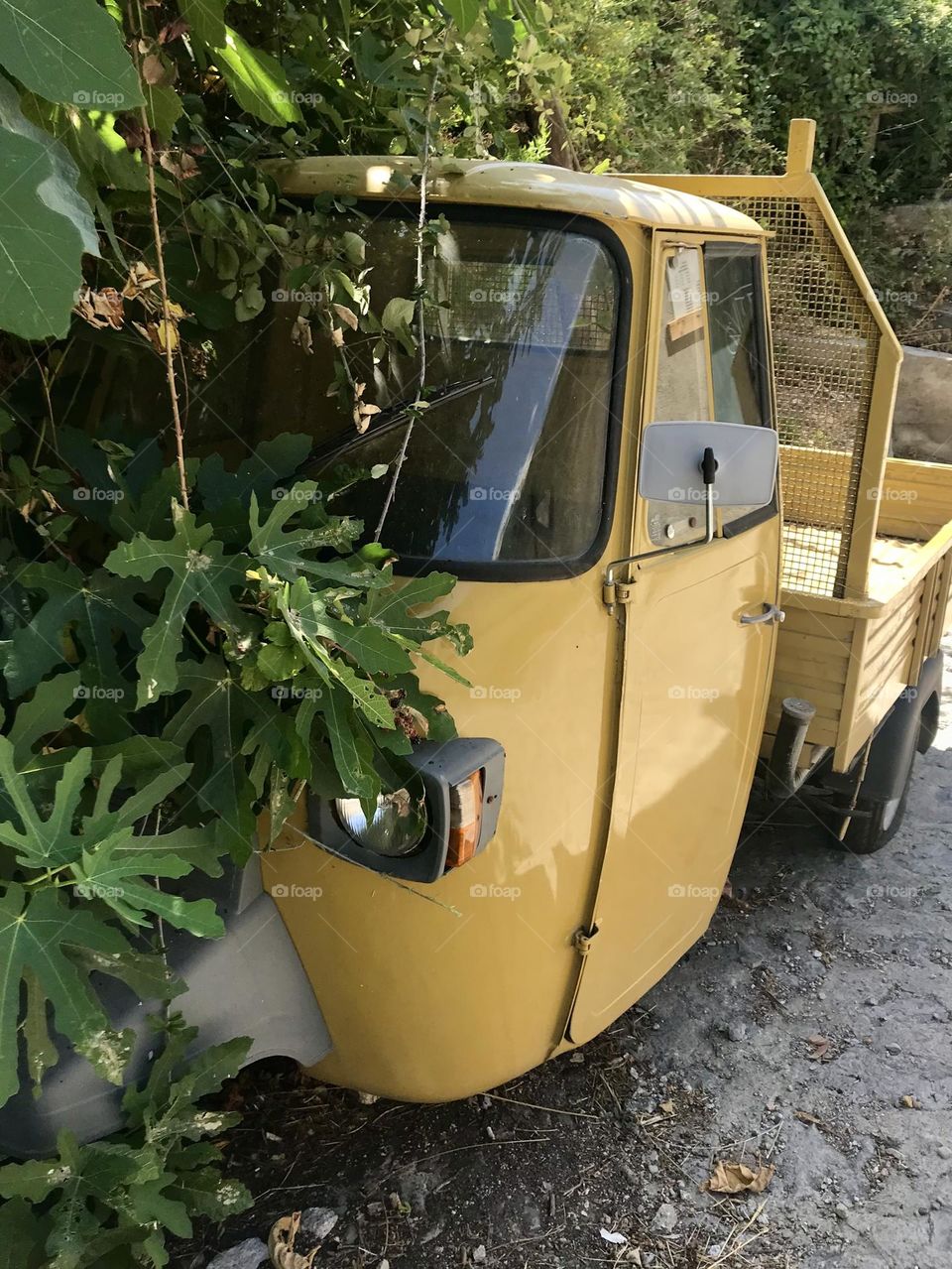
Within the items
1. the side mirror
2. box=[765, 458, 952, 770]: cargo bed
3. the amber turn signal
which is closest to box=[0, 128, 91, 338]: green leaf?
the amber turn signal

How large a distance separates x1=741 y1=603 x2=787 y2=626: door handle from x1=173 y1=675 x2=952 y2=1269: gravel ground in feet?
4.30

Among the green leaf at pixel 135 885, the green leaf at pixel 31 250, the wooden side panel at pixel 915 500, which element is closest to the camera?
the green leaf at pixel 31 250

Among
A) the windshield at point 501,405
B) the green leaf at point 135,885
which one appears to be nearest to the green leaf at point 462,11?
the windshield at point 501,405

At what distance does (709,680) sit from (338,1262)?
1669 mm

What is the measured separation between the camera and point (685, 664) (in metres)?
2.72

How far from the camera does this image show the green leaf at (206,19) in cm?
187

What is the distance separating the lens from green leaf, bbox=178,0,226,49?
1874mm

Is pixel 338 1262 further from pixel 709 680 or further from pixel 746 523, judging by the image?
pixel 746 523

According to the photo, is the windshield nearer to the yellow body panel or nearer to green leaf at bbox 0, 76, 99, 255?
the yellow body panel

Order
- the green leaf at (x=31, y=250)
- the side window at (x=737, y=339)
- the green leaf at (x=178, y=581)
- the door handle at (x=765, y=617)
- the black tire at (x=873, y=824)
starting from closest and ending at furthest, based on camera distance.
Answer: the green leaf at (x=31, y=250) → the green leaf at (x=178, y=581) → the side window at (x=737, y=339) → the door handle at (x=765, y=617) → the black tire at (x=873, y=824)

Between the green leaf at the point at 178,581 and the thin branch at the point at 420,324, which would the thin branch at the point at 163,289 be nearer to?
the green leaf at the point at 178,581

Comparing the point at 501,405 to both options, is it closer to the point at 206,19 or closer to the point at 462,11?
the point at 462,11

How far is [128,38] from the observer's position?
189 cm

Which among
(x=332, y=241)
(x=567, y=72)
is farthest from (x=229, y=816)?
(x=567, y=72)
